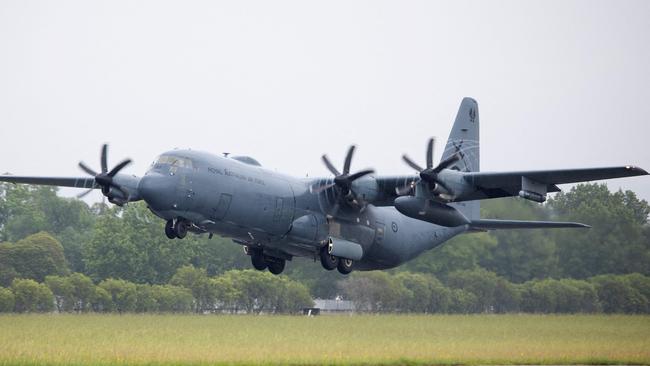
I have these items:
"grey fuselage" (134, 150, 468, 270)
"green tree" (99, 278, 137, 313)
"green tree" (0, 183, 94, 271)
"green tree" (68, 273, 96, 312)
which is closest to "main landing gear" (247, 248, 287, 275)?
"grey fuselage" (134, 150, 468, 270)

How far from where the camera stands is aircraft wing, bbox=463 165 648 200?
3153 centimetres

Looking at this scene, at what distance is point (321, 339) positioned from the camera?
37031 mm

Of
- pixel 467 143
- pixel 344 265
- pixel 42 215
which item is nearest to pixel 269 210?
pixel 344 265

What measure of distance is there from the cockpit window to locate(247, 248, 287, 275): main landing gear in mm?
6449

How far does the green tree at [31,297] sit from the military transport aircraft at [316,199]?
24.6ft

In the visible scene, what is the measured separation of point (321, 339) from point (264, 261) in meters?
3.97

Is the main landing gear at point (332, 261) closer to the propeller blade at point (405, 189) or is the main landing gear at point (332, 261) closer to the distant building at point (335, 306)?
the propeller blade at point (405, 189)

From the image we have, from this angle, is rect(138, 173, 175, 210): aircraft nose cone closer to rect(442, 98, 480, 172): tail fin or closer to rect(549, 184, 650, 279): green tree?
rect(442, 98, 480, 172): tail fin

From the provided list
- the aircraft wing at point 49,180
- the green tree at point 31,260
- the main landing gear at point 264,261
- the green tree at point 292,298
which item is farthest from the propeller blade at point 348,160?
the green tree at point 31,260

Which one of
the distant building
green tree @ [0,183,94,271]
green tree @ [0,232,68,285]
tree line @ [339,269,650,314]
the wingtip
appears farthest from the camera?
green tree @ [0,183,94,271]

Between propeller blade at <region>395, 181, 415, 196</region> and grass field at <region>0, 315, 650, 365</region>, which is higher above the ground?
propeller blade at <region>395, 181, 415, 196</region>

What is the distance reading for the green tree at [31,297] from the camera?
45219 millimetres

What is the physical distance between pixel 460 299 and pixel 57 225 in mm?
33326

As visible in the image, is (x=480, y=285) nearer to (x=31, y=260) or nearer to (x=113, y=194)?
(x=113, y=194)
